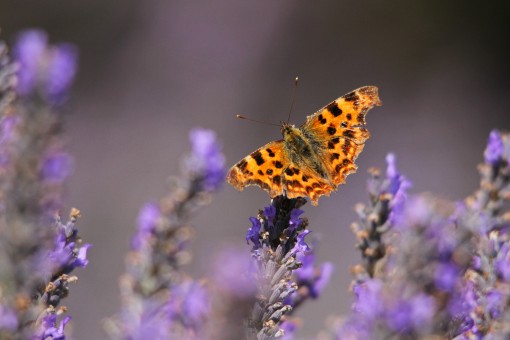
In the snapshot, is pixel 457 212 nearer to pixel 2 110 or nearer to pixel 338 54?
pixel 2 110

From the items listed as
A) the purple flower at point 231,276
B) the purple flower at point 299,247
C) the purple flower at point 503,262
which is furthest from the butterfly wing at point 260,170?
the purple flower at point 231,276

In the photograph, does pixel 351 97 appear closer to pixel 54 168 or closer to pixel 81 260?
pixel 81 260

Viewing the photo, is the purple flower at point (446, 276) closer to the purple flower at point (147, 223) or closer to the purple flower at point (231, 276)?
the purple flower at point (231, 276)

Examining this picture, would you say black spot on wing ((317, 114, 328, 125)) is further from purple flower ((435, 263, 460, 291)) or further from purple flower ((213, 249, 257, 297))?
purple flower ((213, 249, 257, 297))

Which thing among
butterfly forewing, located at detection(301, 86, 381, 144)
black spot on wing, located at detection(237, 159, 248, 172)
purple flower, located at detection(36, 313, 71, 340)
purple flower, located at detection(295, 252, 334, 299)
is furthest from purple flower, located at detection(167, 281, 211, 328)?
butterfly forewing, located at detection(301, 86, 381, 144)

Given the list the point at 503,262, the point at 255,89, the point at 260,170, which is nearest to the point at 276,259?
the point at 503,262

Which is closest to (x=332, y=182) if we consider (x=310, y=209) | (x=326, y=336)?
(x=326, y=336)
